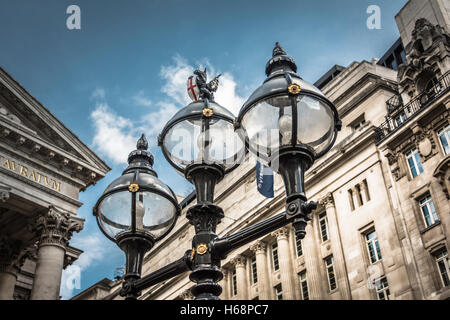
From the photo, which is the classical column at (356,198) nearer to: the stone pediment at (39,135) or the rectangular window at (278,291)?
the rectangular window at (278,291)

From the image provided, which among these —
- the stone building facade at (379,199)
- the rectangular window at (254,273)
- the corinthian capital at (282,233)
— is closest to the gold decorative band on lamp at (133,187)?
the stone building facade at (379,199)

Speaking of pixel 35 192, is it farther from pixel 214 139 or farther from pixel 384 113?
pixel 384 113

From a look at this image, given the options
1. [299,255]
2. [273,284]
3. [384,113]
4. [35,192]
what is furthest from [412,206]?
[35,192]

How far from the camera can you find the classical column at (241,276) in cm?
3825

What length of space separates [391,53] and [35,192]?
35107 millimetres

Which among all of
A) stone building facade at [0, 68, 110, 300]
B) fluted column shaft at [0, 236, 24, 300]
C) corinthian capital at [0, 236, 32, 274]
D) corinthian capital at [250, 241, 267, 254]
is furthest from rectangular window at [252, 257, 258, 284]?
fluted column shaft at [0, 236, 24, 300]

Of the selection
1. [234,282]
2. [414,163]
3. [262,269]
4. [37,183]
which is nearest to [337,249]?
[414,163]

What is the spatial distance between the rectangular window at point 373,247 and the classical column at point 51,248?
1617cm

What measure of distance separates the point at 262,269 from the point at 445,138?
16.4 metres

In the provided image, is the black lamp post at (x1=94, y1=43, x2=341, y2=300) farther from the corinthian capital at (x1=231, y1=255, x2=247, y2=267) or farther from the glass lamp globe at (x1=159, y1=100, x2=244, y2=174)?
the corinthian capital at (x1=231, y1=255, x2=247, y2=267)

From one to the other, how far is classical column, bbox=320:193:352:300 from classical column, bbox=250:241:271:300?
263 inches

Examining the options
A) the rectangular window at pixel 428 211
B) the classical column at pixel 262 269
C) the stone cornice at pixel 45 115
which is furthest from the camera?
the classical column at pixel 262 269
